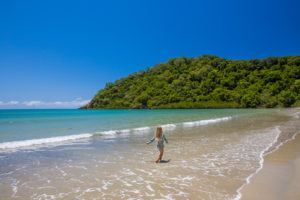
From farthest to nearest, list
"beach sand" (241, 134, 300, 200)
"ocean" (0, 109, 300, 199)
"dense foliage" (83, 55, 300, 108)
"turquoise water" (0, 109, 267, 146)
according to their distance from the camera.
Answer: "dense foliage" (83, 55, 300, 108)
"turquoise water" (0, 109, 267, 146)
"ocean" (0, 109, 300, 199)
"beach sand" (241, 134, 300, 200)

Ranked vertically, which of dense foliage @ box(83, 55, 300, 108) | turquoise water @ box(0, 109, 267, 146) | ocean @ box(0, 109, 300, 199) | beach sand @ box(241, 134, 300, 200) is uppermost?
dense foliage @ box(83, 55, 300, 108)

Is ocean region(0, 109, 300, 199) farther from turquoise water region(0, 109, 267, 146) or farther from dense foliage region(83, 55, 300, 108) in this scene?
dense foliage region(83, 55, 300, 108)

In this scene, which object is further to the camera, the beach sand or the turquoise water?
the turquoise water

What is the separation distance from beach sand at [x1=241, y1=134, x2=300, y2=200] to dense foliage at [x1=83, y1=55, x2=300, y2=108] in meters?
100

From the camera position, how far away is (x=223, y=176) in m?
8.83

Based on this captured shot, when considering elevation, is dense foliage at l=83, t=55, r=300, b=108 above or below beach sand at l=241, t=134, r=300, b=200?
above

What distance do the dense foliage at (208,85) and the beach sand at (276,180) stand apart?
100 metres

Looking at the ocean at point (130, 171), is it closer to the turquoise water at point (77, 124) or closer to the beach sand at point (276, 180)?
the beach sand at point (276, 180)

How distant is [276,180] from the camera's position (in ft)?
26.6

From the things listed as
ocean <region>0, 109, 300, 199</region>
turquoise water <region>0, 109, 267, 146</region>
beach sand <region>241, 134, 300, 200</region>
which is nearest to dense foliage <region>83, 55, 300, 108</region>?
turquoise water <region>0, 109, 267, 146</region>

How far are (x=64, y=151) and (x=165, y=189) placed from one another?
8302 millimetres

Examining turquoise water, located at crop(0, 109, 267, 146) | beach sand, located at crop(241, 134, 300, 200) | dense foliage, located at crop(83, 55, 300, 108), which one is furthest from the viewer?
dense foliage, located at crop(83, 55, 300, 108)

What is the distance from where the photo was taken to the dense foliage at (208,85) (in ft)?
366

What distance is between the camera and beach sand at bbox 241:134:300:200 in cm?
680
